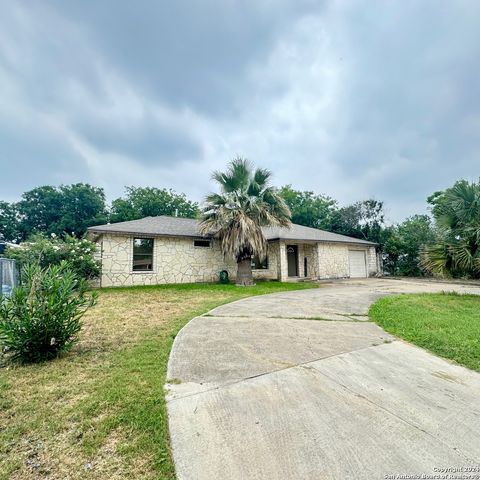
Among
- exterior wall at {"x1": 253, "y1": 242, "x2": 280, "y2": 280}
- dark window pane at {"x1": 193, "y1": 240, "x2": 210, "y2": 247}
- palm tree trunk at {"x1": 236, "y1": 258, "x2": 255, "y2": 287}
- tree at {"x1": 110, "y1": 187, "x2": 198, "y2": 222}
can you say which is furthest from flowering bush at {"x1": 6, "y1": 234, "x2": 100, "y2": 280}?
tree at {"x1": 110, "y1": 187, "x2": 198, "y2": 222}

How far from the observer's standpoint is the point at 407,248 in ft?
58.8

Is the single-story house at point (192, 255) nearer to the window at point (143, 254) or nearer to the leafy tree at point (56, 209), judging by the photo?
the window at point (143, 254)

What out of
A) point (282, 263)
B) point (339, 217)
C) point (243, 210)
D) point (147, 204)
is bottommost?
point (282, 263)

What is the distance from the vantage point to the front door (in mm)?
17000

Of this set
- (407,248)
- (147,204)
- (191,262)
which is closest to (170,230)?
(191,262)

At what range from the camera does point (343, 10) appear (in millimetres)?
8102

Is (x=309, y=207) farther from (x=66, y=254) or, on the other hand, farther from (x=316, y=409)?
(x=316, y=409)

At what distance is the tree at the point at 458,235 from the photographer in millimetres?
7650

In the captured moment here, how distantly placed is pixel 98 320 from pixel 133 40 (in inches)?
361

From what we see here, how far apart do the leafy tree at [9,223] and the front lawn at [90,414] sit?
34266mm

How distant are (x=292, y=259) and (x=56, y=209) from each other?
1112 inches

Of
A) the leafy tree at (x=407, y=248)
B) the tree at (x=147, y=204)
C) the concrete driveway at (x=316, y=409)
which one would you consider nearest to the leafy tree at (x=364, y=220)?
the leafy tree at (x=407, y=248)

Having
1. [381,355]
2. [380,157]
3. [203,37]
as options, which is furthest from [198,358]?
[380,157]

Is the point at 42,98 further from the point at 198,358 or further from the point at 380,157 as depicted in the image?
the point at 380,157
